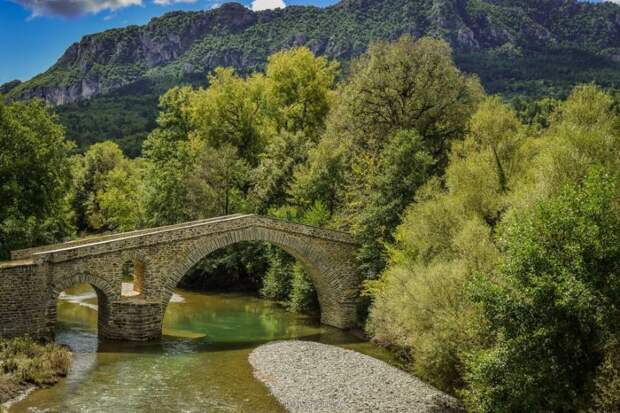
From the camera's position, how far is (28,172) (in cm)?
3192

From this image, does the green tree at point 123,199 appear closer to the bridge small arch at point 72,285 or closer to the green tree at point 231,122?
the green tree at point 231,122

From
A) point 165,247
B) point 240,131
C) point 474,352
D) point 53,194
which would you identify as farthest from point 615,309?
point 240,131

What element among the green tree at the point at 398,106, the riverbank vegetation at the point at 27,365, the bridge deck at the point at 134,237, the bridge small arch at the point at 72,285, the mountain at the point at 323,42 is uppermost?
the mountain at the point at 323,42

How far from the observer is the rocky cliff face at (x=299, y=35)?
487 ft

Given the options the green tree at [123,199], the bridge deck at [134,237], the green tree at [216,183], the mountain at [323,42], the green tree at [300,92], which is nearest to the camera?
the bridge deck at [134,237]

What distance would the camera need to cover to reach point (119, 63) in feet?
579

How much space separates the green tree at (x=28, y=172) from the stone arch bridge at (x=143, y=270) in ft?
12.9

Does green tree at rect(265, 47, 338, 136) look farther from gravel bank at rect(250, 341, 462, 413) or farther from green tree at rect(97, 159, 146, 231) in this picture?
gravel bank at rect(250, 341, 462, 413)

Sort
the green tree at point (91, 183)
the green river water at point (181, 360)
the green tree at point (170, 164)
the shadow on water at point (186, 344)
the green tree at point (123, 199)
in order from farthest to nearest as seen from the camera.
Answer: the green tree at point (91, 183)
the green tree at point (123, 199)
the green tree at point (170, 164)
the shadow on water at point (186, 344)
the green river water at point (181, 360)

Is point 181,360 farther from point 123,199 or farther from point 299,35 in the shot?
point 299,35

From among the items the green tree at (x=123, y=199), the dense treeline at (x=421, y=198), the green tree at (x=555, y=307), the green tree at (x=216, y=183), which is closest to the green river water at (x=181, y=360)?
the dense treeline at (x=421, y=198)

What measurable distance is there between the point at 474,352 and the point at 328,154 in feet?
74.6

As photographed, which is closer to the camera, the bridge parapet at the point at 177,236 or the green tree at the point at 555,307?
the green tree at the point at 555,307

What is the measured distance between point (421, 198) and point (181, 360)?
12833mm
